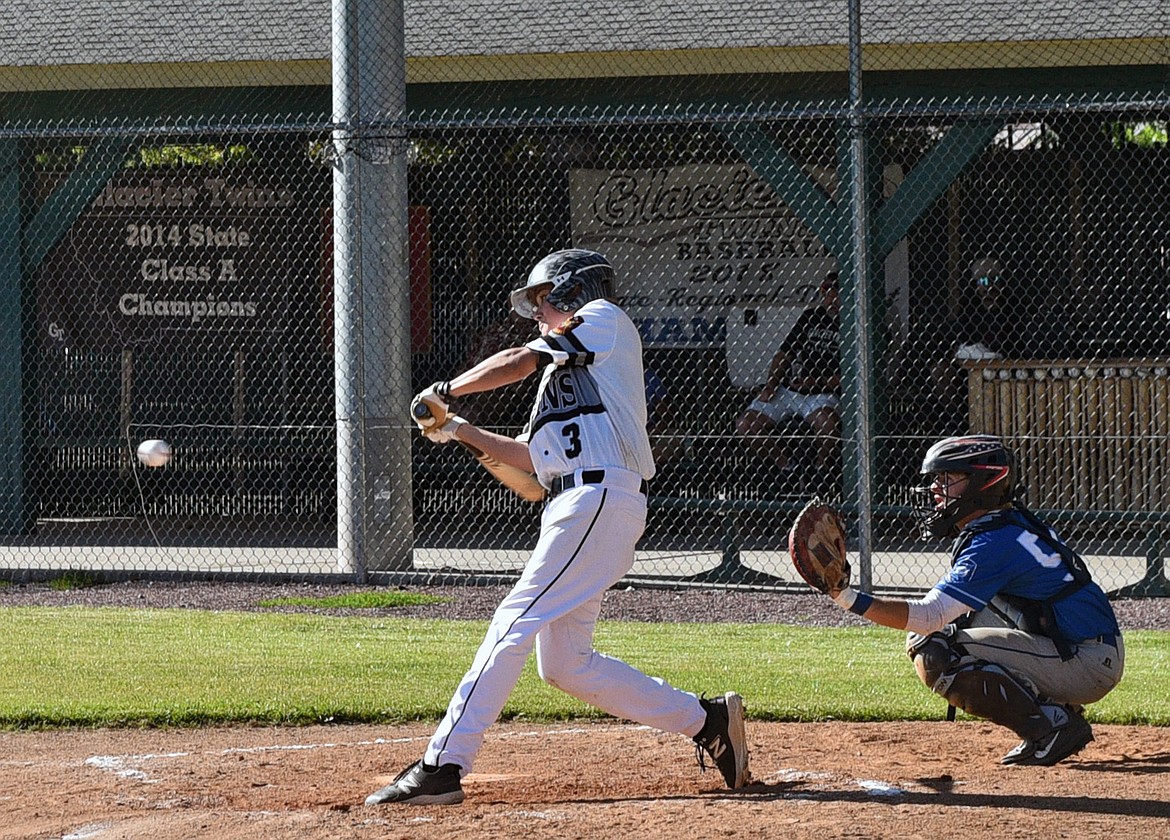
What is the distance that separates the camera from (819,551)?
480cm

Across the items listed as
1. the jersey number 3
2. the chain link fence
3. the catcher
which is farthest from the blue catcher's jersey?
the chain link fence

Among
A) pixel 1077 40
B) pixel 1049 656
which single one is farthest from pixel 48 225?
pixel 1049 656

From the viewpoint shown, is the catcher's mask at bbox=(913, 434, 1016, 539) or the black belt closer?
the black belt

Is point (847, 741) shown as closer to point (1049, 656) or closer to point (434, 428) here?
point (1049, 656)

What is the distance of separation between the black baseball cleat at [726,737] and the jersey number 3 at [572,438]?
866 mm

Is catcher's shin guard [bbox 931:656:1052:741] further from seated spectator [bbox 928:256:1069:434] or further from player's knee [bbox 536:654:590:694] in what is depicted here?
seated spectator [bbox 928:256:1069:434]

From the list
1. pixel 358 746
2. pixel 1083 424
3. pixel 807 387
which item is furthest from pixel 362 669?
pixel 807 387

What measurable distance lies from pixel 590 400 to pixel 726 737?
1.11 m

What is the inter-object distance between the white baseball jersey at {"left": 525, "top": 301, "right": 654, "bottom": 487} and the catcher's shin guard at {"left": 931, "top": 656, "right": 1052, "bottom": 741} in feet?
4.24

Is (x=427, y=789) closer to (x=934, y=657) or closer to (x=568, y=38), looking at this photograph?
(x=934, y=657)

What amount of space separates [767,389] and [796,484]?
0.77 m

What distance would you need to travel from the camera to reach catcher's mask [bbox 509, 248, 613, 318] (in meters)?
4.84

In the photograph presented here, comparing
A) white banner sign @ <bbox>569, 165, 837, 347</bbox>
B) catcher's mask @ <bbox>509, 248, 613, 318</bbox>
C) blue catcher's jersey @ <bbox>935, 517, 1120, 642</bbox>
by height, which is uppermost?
white banner sign @ <bbox>569, 165, 837, 347</bbox>

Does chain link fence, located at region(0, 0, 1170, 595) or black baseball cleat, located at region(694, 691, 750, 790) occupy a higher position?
chain link fence, located at region(0, 0, 1170, 595)
